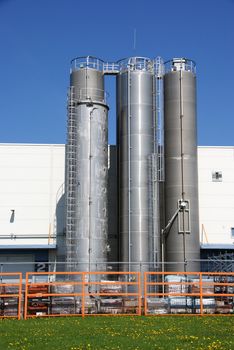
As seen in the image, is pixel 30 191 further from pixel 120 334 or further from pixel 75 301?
pixel 120 334

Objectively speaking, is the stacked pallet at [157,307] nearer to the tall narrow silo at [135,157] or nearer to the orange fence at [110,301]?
the orange fence at [110,301]

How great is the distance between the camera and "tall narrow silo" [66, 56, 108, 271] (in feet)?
110

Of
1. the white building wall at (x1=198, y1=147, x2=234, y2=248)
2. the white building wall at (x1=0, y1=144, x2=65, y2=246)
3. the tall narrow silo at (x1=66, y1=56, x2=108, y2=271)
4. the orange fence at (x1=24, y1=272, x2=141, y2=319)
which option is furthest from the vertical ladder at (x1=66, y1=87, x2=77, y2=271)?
the white building wall at (x1=198, y1=147, x2=234, y2=248)

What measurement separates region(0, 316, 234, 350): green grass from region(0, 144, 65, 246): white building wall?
18.1 metres

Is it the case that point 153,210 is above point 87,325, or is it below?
above

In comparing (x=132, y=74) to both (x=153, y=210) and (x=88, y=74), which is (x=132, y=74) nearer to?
(x=88, y=74)

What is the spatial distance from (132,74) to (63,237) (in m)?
12.5

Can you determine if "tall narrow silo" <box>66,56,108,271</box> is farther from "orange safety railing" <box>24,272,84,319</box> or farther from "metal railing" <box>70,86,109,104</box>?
"orange safety railing" <box>24,272,84,319</box>

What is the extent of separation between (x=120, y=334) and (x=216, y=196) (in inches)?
1026

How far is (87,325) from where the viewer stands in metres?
20.5

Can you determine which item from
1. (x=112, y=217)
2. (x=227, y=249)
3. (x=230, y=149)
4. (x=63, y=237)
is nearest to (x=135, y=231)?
(x=112, y=217)

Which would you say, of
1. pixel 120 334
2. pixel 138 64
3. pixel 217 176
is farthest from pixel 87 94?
pixel 120 334

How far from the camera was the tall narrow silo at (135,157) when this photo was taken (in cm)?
3519

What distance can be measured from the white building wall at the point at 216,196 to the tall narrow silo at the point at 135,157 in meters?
7.46
